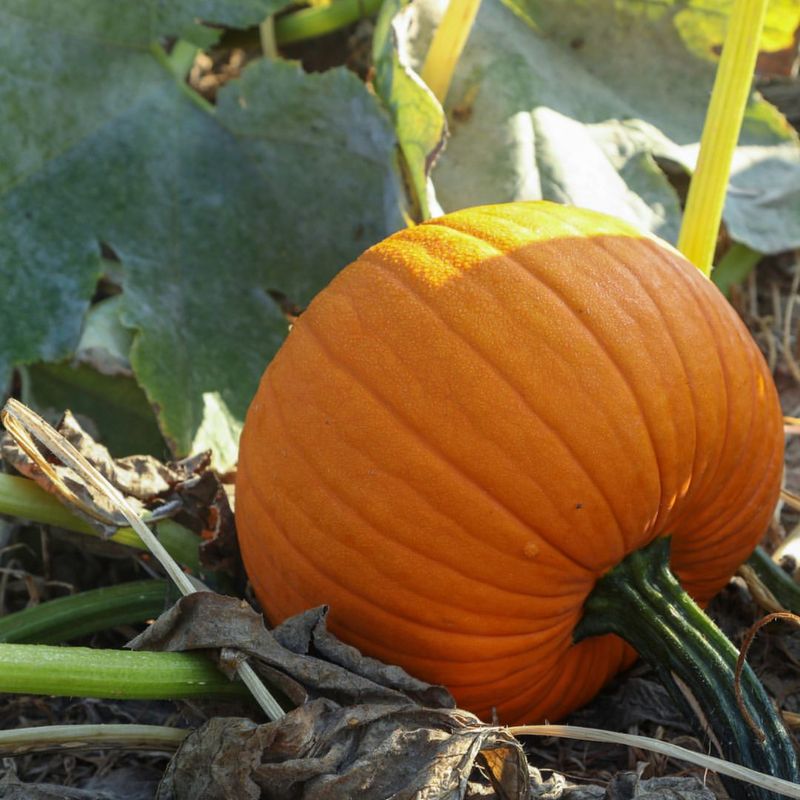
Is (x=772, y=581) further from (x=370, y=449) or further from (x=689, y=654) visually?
(x=370, y=449)

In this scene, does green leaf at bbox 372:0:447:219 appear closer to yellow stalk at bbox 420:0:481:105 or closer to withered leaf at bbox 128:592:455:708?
yellow stalk at bbox 420:0:481:105

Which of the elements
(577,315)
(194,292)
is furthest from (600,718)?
(194,292)

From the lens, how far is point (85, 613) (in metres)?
1.79

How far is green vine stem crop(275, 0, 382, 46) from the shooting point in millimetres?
2738

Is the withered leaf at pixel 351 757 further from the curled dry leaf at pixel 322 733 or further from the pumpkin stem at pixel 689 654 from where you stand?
the pumpkin stem at pixel 689 654

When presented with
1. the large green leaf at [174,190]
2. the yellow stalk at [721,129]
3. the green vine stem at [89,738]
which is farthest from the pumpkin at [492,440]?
the large green leaf at [174,190]

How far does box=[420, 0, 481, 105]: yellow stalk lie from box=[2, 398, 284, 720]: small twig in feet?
3.72

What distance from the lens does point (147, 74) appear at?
2461mm

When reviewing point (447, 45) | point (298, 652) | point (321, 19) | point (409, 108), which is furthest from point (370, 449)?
point (321, 19)

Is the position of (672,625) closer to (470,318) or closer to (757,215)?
(470,318)

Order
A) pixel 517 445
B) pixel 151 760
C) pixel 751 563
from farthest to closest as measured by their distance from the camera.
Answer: pixel 751 563 < pixel 151 760 < pixel 517 445

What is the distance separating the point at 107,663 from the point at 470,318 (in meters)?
0.64

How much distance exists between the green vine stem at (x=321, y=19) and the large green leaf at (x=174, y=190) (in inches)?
14.9

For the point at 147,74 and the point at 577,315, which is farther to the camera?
the point at 147,74
